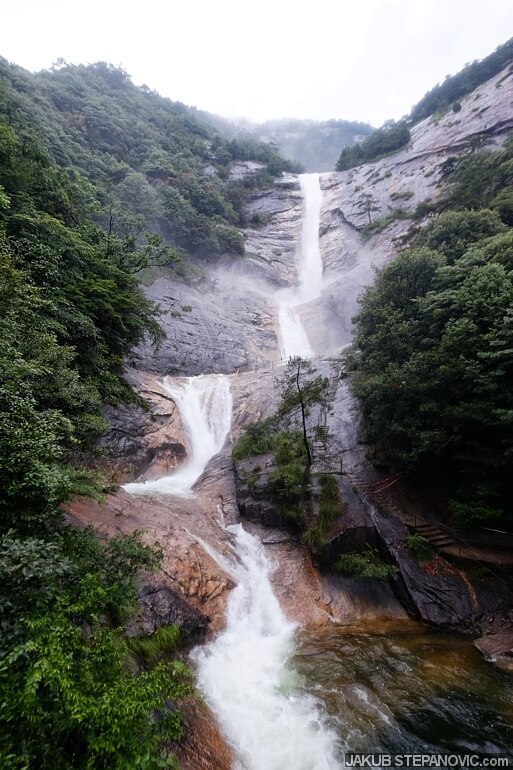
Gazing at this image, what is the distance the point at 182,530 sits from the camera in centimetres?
1112

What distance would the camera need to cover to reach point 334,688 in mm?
7219

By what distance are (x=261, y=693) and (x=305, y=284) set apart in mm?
38239

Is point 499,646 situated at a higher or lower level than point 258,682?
lower

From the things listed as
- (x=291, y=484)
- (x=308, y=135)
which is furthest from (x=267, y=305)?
(x=308, y=135)

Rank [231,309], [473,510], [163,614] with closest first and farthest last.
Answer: [163,614]
[473,510]
[231,309]

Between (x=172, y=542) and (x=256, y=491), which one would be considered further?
(x=256, y=491)

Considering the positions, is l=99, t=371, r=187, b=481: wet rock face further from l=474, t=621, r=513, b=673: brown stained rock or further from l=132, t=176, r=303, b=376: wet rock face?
l=474, t=621, r=513, b=673: brown stained rock

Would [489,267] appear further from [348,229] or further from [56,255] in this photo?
[348,229]

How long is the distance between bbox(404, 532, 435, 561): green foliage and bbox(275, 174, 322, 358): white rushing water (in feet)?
60.9

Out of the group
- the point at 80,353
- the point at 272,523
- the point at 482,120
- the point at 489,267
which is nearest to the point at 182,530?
the point at 272,523

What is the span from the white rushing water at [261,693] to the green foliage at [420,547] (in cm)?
443

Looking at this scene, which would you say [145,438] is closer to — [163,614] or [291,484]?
[291,484]

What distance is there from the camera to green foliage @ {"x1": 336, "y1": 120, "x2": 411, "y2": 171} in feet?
152

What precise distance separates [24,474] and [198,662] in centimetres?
582
